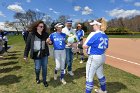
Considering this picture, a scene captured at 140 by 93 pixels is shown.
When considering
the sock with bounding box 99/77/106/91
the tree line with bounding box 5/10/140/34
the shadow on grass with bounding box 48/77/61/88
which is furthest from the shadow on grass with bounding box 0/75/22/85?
the tree line with bounding box 5/10/140/34

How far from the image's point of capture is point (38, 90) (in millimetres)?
7910

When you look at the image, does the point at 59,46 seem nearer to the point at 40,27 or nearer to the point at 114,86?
the point at 40,27

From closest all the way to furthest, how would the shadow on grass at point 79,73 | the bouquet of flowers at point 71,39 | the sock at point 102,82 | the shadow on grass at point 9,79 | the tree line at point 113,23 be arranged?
the sock at point 102,82 < the bouquet of flowers at point 71,39 < the shadow on grass at point 9,79 < the shadow on grass at point 79,73 < the tree line at point 113,23

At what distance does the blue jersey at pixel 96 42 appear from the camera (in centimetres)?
632

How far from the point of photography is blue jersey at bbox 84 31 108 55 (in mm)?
6324

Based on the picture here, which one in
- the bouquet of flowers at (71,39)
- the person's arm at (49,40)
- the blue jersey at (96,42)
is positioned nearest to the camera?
the blue jersey at (96,42)

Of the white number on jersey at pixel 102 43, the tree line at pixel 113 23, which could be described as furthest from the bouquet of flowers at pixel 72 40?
the tree line at pixel 113 23

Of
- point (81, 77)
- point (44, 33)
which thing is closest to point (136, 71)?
point (81, 77)

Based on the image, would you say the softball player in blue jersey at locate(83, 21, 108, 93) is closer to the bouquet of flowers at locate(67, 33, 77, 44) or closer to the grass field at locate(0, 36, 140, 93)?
the grass field at locate(0, 36, 140, 93)

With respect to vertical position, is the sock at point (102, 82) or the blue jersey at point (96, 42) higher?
the blue jersey at point (96, 42)

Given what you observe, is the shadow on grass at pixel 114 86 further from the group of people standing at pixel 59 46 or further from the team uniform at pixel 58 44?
the team uniform at pixel 58 44

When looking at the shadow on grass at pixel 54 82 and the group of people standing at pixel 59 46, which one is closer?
the group of people standing at pixel 59 46

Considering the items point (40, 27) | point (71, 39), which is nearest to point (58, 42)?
point (71, 39)

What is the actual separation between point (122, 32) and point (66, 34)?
7642 centimetres
